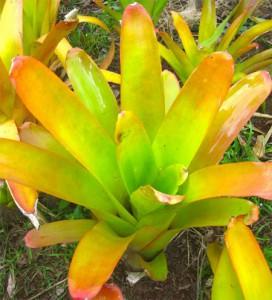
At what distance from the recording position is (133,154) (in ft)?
3.58

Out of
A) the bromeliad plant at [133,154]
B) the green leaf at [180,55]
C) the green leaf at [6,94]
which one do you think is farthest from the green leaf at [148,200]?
the green leaf at [180,55]

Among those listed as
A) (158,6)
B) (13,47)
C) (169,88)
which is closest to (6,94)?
(13,47)

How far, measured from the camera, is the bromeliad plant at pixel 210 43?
5.68ft

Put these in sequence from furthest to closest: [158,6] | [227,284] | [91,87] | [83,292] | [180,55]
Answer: [158,6], [180,55], [91,87], [227,284], [83,292]

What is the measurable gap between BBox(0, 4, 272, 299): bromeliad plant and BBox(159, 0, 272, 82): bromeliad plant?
0.61m

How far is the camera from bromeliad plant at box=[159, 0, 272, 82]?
1730 mm

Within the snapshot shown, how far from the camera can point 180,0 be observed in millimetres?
2309

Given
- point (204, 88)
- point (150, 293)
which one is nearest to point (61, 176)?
point (204, 88)

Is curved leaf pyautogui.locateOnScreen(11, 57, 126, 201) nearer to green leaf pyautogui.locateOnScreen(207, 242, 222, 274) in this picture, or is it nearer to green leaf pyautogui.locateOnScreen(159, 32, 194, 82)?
green leaf pyautogui.locateOnScreen(207, 242, 222, 274)

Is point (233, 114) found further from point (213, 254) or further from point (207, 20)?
point (207, 20)

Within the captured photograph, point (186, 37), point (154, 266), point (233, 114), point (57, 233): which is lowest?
point (154, 266)

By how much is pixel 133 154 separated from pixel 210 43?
0.77 m

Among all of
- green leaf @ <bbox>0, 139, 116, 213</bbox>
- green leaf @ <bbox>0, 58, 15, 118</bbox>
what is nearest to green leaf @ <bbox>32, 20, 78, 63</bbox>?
green leaf @ <bbox>0, 58, 15, 118</bbox>

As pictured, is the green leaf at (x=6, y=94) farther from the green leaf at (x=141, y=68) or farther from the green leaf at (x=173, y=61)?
the green leaf at (x=173, y=61)
